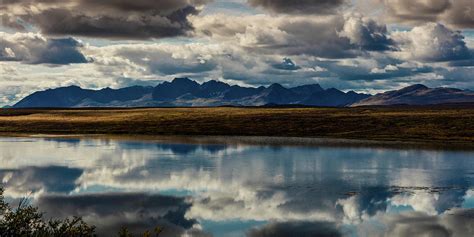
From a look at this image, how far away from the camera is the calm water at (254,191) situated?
120ft

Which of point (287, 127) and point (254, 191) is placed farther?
point (287, 127)

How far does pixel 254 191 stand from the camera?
5028 centimetres

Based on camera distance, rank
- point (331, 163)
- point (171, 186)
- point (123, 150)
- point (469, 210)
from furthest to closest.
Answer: point (123, 150)
point (331, 163)
point (171, 186)
point (469, 210)

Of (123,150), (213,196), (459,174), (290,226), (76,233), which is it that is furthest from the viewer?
(123,150)

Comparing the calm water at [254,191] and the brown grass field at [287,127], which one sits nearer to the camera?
the calm water at [254,191]

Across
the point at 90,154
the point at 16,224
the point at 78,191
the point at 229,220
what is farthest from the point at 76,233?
the point at 90,154

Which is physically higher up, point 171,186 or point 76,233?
point 76,233

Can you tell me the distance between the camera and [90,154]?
86.0 m

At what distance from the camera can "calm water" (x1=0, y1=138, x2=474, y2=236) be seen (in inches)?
1441

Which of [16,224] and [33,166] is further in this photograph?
[33,166]

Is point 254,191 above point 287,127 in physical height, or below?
above

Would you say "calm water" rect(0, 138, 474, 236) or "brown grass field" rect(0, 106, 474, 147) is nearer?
"calm water" rect(0, 138, 474, 236)

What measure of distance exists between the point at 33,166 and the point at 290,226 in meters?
45.3

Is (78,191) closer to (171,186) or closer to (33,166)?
(171,186)
